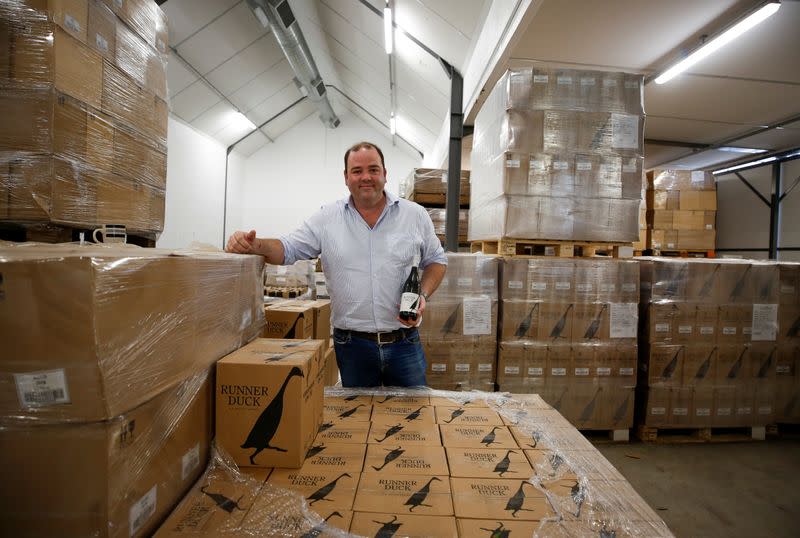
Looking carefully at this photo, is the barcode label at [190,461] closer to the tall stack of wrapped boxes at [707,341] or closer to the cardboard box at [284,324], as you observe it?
the cardboard box at [284,324]

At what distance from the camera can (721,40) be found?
3.64 meters

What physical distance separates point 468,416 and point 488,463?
1.22ft

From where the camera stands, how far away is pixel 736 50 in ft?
13.4

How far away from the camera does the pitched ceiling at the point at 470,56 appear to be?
12.2ft

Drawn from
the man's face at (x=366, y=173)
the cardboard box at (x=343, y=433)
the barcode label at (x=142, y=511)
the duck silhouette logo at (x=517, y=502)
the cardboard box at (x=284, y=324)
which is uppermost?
the man's face at (x=366, y=173)

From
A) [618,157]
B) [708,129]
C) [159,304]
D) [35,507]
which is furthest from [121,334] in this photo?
[708,129]

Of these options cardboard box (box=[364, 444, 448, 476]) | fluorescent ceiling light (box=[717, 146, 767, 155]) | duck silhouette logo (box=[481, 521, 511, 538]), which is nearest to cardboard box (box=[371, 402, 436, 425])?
cardboard box (box=[364, 444, 448, 476])

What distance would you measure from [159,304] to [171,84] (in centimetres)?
757

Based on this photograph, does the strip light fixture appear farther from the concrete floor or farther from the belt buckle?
the concrete floor

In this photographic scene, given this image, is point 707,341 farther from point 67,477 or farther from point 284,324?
point 67,477

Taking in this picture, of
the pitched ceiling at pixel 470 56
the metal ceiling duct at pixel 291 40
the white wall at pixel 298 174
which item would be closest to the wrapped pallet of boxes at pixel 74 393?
the pitched ceiling at pixel 470 56

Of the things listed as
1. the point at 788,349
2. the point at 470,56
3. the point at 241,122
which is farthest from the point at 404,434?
the point at 241,122

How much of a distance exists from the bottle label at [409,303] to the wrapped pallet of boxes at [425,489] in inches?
21.0

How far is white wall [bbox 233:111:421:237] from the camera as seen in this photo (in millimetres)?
12992
